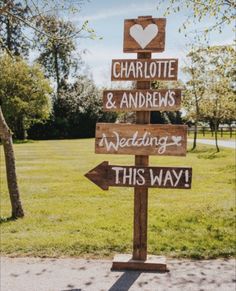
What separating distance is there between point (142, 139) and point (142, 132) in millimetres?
95

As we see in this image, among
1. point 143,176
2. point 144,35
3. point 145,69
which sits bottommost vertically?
point 143,176

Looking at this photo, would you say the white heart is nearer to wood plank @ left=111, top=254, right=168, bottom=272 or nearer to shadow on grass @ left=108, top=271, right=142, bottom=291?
wood plank @ left=111, top=254, right=168, bottom=272

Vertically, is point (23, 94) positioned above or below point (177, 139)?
above

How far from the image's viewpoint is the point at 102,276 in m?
5.95

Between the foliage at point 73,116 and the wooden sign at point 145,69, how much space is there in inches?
2023

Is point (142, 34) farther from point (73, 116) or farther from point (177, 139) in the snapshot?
point (73, 116)

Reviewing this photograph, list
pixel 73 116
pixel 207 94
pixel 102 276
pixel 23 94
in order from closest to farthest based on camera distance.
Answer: pixel 102 276 → pixel 207 94 → pixel 23 94 → pixel 73 116

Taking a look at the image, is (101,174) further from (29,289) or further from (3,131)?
(3,131)

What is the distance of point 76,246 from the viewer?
741 centimetres

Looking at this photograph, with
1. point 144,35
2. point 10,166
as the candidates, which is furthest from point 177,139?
point 10,166

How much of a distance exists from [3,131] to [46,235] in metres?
2.45

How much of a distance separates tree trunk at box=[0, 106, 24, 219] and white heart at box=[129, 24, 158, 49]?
13.1 feet

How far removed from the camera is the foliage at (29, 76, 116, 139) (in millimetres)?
57656

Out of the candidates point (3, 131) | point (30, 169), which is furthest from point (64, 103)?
point (3, 131)
